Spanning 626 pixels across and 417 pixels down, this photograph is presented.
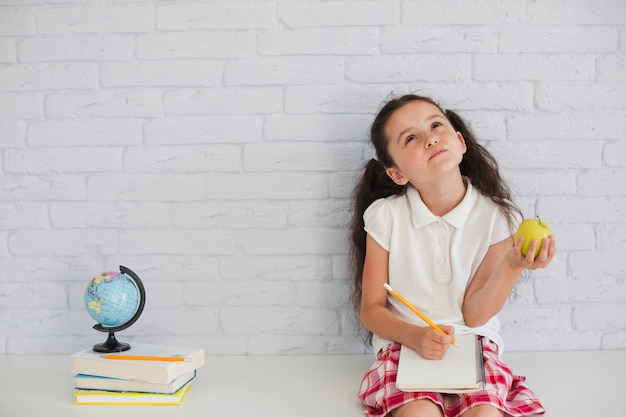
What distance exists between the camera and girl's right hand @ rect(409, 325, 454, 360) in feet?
5.14

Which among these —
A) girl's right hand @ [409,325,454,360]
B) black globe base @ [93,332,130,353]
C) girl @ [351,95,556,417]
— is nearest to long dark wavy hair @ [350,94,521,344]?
girl @ [351,95,556,417]

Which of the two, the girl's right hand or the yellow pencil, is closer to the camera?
the girl's right hand

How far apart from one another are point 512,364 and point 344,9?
40.7 inches

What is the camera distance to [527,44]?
1.95 metres

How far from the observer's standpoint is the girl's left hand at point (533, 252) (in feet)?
4.81

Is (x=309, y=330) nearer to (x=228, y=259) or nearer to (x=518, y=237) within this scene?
(x=228, y=259)

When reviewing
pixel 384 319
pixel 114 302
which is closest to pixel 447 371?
pixel 384 319

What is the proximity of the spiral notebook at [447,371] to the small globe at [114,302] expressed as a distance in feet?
2.16

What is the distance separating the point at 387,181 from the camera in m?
1.92

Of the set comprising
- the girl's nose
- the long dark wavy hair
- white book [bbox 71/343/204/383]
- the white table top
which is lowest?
the white table top

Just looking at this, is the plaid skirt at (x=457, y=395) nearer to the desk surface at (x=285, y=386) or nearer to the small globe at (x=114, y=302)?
the desk surface at (x=285, y=386)

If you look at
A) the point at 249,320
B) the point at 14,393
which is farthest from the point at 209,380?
the point at 14,393

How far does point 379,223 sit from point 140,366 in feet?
2.20

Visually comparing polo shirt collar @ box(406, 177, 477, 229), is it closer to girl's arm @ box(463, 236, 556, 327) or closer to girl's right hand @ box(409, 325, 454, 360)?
girl's arm @ box(463, 236, 556, 327)
